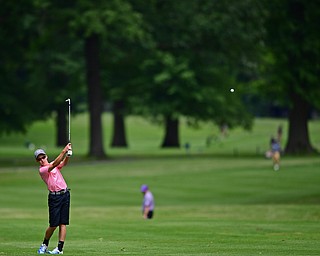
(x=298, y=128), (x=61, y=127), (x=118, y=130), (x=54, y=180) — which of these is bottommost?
(x=54, y=180)

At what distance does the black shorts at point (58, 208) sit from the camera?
810 inches

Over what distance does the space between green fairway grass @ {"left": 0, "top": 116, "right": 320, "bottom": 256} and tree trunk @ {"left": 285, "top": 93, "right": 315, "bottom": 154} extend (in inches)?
98.5

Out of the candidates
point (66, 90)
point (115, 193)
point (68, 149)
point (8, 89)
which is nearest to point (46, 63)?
point (66, 90)

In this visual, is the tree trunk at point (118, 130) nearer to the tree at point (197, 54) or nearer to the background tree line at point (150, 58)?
the background tree line at point (150, 58)

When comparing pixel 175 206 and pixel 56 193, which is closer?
pixel 56 193

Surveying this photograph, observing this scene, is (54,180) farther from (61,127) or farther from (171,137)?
(171,137)

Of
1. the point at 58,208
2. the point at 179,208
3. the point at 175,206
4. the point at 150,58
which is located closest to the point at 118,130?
the point at 150,58

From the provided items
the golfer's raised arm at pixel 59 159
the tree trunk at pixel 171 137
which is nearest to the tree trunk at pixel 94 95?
the tree trunk at pixel 171 137

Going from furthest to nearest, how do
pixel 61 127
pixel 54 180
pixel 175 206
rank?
pixel 61 127 < pixel 175 206 < pixel 54 180

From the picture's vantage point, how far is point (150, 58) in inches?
3007

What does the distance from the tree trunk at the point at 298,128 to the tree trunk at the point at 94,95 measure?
12067 millimetres

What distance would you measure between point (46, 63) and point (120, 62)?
773 centimetres

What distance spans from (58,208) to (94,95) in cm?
4761

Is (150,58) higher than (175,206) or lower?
higher
